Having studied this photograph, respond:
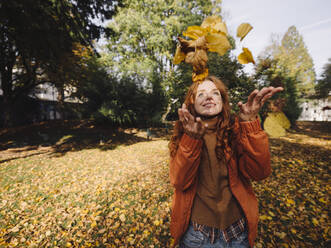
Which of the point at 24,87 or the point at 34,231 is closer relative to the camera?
the point at 34,231

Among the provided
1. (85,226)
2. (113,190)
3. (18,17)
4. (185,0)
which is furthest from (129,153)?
(185,0)

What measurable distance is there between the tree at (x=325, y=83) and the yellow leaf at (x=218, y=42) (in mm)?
18272

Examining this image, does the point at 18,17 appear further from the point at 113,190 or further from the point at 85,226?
the point at 85,226

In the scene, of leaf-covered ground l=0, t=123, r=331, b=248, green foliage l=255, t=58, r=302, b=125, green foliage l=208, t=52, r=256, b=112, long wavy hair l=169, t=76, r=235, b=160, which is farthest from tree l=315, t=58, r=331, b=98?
long wavy hair l=169, t=76, r=235, b=160

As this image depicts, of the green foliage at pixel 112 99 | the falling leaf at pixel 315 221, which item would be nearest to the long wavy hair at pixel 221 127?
the falling leaf at pixel 315 221

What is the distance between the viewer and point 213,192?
1354 millimetres

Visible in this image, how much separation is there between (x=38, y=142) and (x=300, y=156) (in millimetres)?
14326

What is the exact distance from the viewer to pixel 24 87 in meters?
12.3

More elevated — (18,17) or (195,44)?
(18,17)

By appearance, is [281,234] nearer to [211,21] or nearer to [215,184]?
[215,184]

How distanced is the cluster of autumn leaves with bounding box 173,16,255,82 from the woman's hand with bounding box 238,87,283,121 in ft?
1.24

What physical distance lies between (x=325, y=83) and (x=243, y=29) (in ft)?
61.0

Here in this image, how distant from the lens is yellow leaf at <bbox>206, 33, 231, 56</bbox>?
1408 millimetres

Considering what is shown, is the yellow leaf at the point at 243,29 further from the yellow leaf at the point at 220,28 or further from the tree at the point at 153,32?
the tree at the point at 153,32
